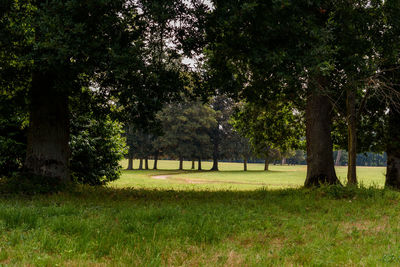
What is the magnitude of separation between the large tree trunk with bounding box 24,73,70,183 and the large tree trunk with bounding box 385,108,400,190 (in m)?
13.7

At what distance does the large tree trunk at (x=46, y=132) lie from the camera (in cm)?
1103

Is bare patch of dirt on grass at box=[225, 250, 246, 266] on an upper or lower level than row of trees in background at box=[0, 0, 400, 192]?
lower

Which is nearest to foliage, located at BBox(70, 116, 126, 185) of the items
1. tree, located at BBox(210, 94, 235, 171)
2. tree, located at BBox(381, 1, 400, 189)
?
tree, located at BBox(381, 1, 400, 189)

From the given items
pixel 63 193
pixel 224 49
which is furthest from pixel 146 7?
pixel 63 193

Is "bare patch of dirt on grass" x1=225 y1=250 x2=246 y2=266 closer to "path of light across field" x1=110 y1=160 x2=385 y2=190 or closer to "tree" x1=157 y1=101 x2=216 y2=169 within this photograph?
"path of light across field" x1=110 y1=160 x2=385 y2=190

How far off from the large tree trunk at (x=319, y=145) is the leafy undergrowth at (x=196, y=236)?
4.48m

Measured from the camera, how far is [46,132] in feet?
36.6

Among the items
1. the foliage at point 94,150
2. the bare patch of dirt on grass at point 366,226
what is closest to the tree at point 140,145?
the foliage at point 94,150

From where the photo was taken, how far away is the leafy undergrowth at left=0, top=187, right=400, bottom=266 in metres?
4.73

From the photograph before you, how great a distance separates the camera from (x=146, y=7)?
375 inches

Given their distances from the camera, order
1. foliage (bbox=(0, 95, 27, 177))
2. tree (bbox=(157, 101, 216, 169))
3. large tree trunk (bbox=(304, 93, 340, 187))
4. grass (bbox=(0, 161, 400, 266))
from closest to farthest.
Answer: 1. grass (bbox=(0, 161, 400, 266))
2. large tree trunk (bbox=(304, 93, 340, 187))
3. foliage (bbox=(0, 95, 27, 177))
4. tree (bbox=(157, 101, 216, 169))

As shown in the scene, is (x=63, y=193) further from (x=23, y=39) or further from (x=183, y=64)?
(x=183, y=64)

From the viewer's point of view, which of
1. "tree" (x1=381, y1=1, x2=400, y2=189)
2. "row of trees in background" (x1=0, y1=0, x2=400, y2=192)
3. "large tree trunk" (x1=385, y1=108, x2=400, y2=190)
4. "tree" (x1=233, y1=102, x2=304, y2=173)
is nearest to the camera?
"row of trees in background" (x1=0, y1=0, x2=400, y2=192)

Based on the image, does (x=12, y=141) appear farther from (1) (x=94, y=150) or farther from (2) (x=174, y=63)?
(2) (x=174, y=63)
